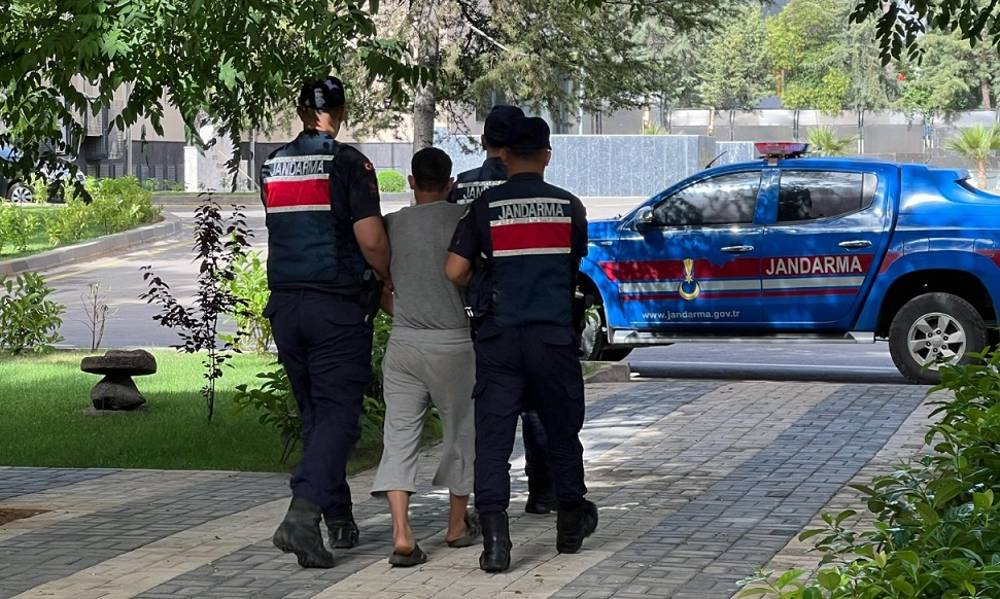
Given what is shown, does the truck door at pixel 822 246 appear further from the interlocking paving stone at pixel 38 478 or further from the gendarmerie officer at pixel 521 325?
the gendarmerie officer at pixel 521 325

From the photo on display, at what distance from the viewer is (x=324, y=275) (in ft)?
23.0

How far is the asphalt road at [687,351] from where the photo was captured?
48.5ft

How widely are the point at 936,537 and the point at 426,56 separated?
15.6 meters

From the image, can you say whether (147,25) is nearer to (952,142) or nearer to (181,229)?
(181,229)

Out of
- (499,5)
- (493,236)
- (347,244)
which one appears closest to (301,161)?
(347,244)

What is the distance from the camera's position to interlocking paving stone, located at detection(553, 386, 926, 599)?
262 inches

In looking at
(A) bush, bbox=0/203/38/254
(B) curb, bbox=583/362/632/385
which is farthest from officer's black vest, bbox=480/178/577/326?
(A) bush, bbox=0/203/38/254

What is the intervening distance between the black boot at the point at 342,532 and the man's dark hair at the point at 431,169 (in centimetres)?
145

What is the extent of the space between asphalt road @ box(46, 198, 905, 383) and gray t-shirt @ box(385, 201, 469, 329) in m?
7.67

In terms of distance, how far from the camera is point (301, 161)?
7023 millimetres

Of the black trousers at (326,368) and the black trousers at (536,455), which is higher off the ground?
the black trousers at (326,368)

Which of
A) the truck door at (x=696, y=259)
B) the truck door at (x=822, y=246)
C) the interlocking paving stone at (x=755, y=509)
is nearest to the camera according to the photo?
the interlocking paving stone at (x=755, y=509)

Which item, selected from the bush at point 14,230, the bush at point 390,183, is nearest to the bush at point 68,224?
the bush at point 14,230

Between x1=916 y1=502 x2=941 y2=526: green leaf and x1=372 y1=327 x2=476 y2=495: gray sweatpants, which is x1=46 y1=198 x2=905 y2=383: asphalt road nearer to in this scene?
x1=372 y1=327 x2=476 y2=495: gray sweatpants
